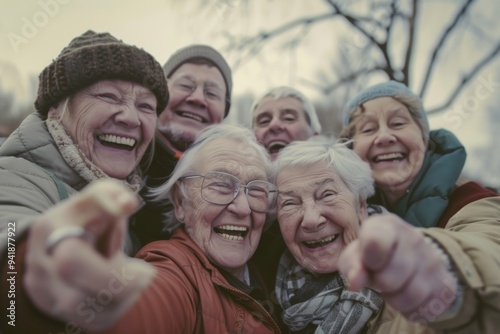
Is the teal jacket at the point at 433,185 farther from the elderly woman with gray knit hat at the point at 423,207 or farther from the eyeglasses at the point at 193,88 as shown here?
the eyeglasses at the point at 193,88

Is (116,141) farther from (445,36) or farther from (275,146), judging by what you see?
(445,36)

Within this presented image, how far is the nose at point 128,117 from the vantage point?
87.6 inches

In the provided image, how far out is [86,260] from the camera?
33.9 inches

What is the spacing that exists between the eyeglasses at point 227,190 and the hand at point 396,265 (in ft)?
3.74

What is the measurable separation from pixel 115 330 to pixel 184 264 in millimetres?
605

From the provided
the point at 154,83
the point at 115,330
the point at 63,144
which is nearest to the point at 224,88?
the point at 154,83

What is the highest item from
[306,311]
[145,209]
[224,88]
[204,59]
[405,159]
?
[204,59]

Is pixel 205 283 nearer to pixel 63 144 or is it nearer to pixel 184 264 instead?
pixel 184 264

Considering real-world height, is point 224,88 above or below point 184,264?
above

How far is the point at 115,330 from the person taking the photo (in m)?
1.24

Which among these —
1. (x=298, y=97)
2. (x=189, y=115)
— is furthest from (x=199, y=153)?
(x=298, y=97)

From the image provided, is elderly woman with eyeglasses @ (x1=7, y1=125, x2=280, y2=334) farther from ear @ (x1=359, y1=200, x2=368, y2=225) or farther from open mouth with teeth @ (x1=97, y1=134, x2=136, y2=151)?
ear @ (x1=359, y1=200, x2=368, y2=225)

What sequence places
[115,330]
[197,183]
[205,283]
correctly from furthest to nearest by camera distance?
1. [197,183]
2. [205,283]
3. [115,330]

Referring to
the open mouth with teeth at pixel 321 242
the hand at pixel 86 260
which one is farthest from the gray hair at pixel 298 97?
the hand at pixel 86 260
